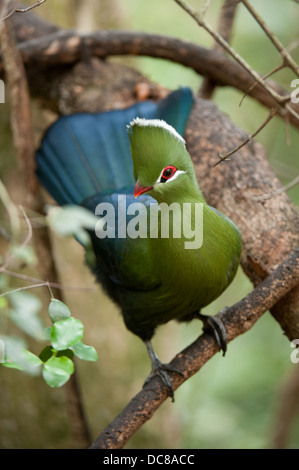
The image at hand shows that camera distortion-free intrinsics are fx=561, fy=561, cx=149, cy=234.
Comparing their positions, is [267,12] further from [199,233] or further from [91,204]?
[199,233]

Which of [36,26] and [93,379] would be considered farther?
[93,379]

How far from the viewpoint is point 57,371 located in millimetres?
1734

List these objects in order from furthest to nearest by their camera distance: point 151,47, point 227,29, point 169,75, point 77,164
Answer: point 169,75 → point 227,29 → point 151,47 → point 77,164

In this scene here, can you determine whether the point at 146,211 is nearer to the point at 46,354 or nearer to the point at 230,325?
the point at 230,325

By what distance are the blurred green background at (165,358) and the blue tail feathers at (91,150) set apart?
856 millimetres

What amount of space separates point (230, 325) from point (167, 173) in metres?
0.84

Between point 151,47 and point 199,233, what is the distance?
2.00 m

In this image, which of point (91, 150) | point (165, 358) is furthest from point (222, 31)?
point (165, 358)

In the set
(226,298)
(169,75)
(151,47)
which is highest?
(151,47)

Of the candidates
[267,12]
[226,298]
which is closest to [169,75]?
[267,12]

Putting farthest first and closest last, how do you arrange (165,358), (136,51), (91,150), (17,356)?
(165,358)
(136,51)
(91,150)
(17,356)

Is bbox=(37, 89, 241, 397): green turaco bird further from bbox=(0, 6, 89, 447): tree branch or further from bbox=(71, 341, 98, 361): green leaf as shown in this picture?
bbox=(71, 341, 98, 361): green leaf

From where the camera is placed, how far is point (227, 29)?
4.27 meters

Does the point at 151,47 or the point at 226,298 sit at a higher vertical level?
the point at 151,47
